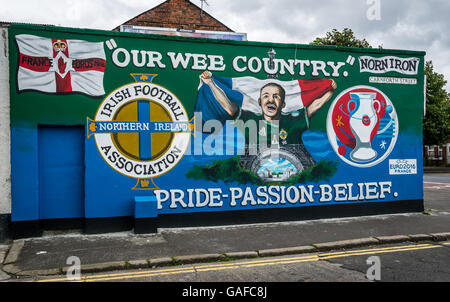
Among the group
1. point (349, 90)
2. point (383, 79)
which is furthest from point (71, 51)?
point (383, 79)

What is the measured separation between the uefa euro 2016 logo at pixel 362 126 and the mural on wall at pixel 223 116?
0.03 m

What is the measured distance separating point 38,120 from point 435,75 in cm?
4108

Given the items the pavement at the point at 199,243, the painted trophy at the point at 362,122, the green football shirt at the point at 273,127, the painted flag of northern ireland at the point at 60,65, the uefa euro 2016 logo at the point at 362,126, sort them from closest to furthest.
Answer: the pavement at the point at 199,243, the painted flag of northern ireland at the point at 60,65, the green football shirt at the point at 273,127, the uefa euro 2016 logo at the point at 362,126, the painted trophy at the point at 362,122

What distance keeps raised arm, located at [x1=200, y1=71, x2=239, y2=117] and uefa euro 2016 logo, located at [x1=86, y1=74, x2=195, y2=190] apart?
85cm

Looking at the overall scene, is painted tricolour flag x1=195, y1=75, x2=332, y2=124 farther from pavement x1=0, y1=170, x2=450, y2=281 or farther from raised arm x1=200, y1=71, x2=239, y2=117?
pavement x1=0, y1=170, x2=450, y2=281

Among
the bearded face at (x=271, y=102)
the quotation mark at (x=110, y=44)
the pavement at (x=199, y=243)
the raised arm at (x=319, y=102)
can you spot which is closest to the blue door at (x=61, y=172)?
the pavement at (x=199, y=243)

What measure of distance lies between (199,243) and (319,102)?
4.91m

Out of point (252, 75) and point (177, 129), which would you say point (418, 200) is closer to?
point (252, 75)

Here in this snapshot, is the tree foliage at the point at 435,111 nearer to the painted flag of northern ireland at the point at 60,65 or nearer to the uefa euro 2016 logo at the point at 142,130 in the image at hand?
the uefa euro 2016 logo at the point at 142,130

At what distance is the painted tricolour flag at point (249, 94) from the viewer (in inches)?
350

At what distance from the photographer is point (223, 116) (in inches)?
354

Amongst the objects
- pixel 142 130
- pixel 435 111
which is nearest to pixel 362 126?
pixel 142 130

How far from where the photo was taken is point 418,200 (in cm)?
1042

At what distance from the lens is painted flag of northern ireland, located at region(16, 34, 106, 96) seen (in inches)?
311
